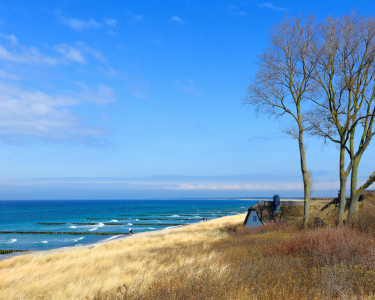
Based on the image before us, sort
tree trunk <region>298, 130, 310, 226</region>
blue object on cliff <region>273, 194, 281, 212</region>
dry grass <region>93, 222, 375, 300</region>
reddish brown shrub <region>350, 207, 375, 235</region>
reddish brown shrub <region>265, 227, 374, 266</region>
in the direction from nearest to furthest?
dry grass <region>93, 222, 375, 300</region>
reddish brown shrub <region>265, 227, 374, 266</region>
reddish brown shrub <region>350, 207, 375, 235</region>
tree trunk <region>298, 130, 310, 226</region>
blue object on cliff <region>273, 194, 281, 212</region>

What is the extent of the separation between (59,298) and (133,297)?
345cm

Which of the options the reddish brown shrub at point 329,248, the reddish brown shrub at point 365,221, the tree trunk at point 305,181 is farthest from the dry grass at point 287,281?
the tree trunk at point 305,181

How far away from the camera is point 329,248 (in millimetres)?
8711

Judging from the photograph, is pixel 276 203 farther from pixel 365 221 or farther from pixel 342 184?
pixel 365 221

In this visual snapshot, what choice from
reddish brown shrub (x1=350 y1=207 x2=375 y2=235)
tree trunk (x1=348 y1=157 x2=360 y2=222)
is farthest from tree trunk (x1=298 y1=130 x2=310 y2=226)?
reddish brown shrub (x1=350 y1=207 x2=375 y2=235)

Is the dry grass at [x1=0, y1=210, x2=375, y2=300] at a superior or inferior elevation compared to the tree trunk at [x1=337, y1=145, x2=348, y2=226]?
inferior

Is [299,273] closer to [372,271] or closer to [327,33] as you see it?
[372,271]

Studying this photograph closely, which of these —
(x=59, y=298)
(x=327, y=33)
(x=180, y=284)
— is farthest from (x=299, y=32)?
(x=59, y=298)

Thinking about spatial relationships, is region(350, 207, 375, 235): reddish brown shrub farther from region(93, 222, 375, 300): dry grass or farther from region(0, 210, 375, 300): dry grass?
region(93, 222, 375, 300): dry grass

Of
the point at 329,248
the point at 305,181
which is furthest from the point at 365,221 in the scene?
the point at 329,248

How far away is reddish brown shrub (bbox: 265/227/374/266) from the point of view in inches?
312

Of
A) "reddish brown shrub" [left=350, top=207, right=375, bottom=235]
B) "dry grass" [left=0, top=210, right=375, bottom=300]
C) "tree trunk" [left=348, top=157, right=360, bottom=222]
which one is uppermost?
"tree trunk" [left=348, top=157, right=360, bottom=222]

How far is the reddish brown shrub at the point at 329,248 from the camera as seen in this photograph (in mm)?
7934

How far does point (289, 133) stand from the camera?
56.9 feet
